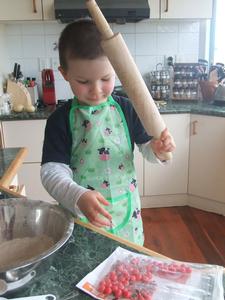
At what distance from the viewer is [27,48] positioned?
281cm

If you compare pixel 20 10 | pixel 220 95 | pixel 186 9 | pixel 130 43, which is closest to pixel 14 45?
pixel 20 10

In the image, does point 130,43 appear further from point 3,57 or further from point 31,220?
point 31,220

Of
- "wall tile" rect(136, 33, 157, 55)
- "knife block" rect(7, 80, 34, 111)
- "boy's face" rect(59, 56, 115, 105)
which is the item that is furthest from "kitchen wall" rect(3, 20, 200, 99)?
"boy's face" rect(59, 56, 115, 105)

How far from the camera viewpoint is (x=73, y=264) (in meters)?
0.70

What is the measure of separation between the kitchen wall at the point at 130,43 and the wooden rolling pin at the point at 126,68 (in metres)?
2.26

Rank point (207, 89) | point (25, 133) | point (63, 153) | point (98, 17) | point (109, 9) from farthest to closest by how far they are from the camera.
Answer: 1. point (207, 89)
2. point (25, 133)
3. point (109, 9)
4. point (63, 153)
5. point (98, 17)

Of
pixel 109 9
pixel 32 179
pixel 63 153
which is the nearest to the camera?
pixel 63 153

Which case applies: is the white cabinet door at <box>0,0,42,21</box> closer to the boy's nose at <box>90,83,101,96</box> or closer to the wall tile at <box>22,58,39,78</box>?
the wall tile at <box>22,58,39,78</box>

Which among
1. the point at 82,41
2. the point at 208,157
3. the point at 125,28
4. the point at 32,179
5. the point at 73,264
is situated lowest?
the point at 32,179

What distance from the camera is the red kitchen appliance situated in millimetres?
2701

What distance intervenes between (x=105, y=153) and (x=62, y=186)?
0.20 meters

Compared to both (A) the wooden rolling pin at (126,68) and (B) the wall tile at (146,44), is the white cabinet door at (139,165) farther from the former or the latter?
(A) the wooden rolling pin at (126,68)

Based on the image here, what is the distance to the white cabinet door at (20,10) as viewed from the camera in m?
2.39

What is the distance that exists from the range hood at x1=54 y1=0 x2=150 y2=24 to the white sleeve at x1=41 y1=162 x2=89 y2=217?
5.51 feet
